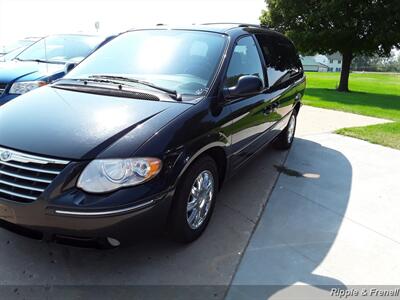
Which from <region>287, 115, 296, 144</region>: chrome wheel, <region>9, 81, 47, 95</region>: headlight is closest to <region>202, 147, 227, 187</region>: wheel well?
<region>287, 115, 296, 144</region>: chrome wheel

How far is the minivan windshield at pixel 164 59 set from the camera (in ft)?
11.1

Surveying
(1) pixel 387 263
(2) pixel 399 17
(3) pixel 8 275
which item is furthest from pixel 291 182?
(2) pixel 399 17

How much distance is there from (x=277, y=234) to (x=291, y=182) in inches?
57.9

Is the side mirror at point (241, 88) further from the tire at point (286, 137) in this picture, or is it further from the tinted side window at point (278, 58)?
the tire at point (286, 137)

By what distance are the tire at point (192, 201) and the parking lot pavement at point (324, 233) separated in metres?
0.48

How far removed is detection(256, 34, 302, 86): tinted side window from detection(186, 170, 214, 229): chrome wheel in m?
1.82

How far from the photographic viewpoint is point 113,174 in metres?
2.44

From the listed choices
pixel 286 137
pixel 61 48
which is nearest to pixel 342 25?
pixel 286 137

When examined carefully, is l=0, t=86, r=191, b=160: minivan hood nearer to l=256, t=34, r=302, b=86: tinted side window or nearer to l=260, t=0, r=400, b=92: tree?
l=256, t=34, r=302, b=86: tinted side window

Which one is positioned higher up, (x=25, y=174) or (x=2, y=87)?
(x=2, y=87)

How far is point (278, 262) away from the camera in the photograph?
3043 mm

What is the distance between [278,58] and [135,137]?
322 cm

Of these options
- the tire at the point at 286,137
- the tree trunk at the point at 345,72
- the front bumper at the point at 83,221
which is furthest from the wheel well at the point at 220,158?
the tree trunk at the point at 345,72

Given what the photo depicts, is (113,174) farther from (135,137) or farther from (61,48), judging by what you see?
(61,48)
